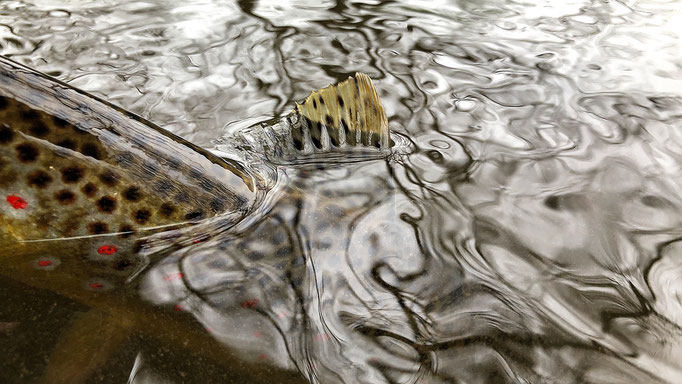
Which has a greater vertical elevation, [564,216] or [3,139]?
[3,139]

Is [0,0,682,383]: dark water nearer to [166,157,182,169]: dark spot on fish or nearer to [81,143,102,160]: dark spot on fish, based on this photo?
[166,157,182,169]: dark spot on fish

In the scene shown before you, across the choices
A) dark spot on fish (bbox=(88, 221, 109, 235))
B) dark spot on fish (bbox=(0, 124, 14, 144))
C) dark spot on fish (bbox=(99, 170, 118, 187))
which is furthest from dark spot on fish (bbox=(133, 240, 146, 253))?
dark spot on fish (bbox=(0, 124, 14, 144))

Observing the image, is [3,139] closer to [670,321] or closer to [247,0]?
[670,321]

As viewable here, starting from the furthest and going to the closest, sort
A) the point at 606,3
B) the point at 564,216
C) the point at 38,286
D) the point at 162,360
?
the point at 606,3 < the point at 564,216 < the point at 38,286 < the point at 162,360

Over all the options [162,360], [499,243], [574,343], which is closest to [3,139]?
[162,360]

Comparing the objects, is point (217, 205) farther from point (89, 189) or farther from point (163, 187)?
point (89, 189)
